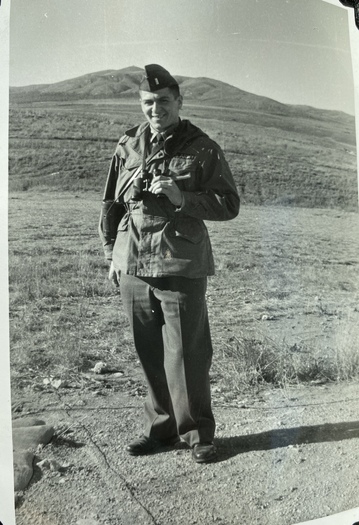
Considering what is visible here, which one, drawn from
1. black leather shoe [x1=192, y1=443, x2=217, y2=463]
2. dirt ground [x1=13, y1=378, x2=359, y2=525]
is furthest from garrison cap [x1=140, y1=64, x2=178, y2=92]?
black leather shoe [x1=192, y1=443, x2=217, y2=463]

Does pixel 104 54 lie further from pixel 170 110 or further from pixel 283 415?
pixel 283 415

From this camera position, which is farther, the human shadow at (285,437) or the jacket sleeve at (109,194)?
the human shadow at (285,437)

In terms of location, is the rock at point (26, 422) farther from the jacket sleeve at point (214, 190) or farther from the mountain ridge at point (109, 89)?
the mountain ridge at point (109, 89)

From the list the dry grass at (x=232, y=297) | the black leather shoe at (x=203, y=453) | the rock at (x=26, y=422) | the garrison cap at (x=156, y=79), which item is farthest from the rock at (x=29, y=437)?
the garrison cap at (x=156, y=79)

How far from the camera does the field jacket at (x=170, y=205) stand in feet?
12.7

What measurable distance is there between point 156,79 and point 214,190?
2.25 feet

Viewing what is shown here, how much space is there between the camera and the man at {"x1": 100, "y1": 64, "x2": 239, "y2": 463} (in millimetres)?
3877

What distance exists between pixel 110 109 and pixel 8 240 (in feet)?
3.03

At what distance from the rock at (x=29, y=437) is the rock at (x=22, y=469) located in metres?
0.03

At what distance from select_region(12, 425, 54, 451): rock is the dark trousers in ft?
1.93

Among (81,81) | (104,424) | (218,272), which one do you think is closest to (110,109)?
(81,81)

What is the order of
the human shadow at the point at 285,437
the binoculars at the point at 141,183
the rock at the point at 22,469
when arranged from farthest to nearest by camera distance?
1. the human shadow at the point at 285,437
2. the binoculars at the point at 141,183
3. the rock at the point at 22,469

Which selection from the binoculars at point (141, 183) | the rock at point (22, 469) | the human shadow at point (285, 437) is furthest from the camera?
the human shadow at point (285, 437)

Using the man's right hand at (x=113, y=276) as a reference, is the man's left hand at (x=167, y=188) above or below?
above
